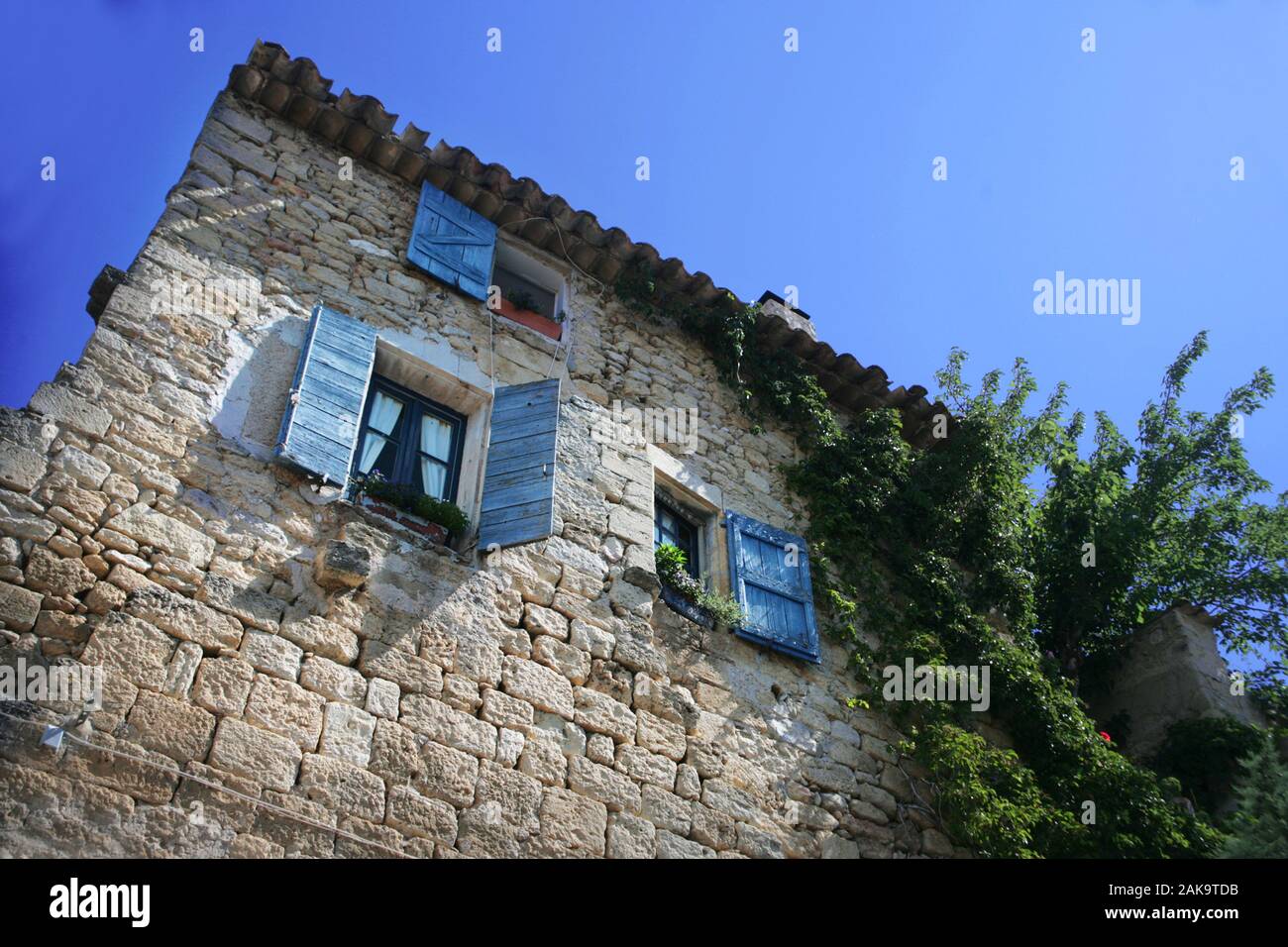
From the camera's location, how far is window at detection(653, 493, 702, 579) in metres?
8.38

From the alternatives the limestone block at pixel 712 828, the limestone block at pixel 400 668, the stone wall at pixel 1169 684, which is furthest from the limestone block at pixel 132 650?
the stone wall at pixel 1169 684

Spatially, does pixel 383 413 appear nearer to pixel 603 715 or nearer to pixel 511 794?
pixel 603 715

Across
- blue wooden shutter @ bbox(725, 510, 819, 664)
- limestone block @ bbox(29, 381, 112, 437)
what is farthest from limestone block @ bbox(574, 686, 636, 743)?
limestone block @ bbox(29, 381, 112, 437)

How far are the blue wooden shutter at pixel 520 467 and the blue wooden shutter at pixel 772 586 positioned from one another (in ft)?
5.36

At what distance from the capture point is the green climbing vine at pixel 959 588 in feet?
24.7

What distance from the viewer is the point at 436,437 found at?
7816 millimetres

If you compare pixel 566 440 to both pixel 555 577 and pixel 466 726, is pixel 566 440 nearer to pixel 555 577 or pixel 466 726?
pixel 555 577

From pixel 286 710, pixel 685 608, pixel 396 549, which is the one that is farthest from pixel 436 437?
pixel 286 710

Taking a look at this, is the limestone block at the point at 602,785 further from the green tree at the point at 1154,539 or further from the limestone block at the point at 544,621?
the green tree at the point at 1154,539

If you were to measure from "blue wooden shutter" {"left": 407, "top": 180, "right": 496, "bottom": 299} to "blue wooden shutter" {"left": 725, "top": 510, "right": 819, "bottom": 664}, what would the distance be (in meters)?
2.70

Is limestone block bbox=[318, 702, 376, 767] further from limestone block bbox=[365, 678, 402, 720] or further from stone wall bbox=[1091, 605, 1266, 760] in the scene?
stone wall bbox=[1091, 605, 1266, 760]
